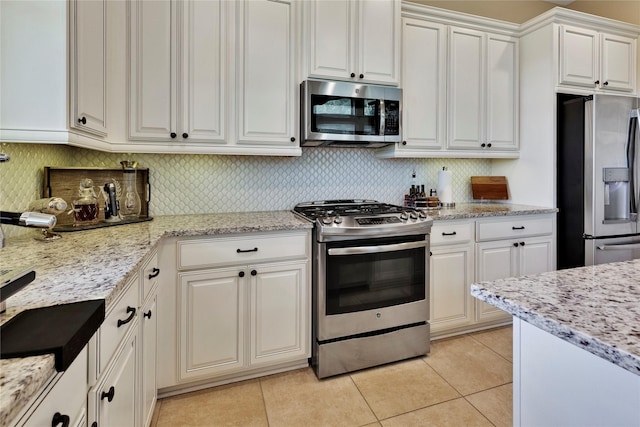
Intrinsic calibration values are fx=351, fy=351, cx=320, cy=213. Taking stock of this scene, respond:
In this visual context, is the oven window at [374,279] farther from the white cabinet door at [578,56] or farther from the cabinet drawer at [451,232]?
the white cabinet door at [578,56]

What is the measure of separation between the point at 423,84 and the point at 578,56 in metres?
1.35

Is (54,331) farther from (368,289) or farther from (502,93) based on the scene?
(502,93)

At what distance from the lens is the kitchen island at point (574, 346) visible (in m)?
0.60

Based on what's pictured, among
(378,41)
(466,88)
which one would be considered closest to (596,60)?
(466,88)

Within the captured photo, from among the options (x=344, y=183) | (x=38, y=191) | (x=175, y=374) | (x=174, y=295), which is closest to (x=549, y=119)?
(x=344, y=183)

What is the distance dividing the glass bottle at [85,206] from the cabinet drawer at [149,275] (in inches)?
19.4

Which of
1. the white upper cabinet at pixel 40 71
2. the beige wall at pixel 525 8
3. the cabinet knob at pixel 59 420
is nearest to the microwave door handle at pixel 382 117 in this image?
the beige wall at pixel 525 8

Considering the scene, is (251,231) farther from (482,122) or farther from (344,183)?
(482,122)

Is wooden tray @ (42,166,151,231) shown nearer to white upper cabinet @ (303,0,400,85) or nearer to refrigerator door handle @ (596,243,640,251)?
white upper cabinet @ (303,0,400,85)

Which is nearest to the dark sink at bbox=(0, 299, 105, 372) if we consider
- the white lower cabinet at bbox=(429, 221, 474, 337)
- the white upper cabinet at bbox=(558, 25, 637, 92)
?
the white lower cabinet at bbox=(429, 221, 474, 337)

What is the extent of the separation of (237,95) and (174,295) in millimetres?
1285

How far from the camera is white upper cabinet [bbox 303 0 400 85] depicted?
7.81 feet

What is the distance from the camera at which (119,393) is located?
3.62 feet

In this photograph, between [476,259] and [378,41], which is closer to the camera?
[378,41]
